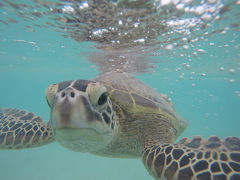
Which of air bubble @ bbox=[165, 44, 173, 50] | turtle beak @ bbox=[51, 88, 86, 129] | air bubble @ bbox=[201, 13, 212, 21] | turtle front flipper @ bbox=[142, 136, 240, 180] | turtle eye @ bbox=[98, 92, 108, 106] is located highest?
air bubble @ bbox=[165, 44, 173, 50]

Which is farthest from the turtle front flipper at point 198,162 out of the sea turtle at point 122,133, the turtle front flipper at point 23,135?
the turtle front flipper at point 23,135

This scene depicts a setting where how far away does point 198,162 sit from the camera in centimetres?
174

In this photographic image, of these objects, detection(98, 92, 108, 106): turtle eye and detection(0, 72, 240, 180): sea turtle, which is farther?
detection(98, 92, 108, 106): turtle eye

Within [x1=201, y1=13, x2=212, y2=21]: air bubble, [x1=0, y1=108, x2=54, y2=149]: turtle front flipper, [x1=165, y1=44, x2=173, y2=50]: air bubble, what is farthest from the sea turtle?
[x1=165, y1=44, x2=173, y2=50]: air bubble

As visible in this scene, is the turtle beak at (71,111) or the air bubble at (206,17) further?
the air bubble at (206,17)

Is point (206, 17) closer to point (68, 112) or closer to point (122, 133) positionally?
point (122, 133)

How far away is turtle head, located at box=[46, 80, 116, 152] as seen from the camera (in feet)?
4.61

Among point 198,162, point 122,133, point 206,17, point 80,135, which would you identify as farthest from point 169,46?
point 80,135

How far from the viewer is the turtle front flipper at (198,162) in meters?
1.60

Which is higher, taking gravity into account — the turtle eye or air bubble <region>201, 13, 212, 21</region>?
air bubble <region>201, 13, 212, 21</region>

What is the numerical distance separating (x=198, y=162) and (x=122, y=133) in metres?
1.25

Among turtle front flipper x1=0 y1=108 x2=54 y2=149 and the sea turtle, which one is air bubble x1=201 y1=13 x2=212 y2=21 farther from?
turtle front flipper x1=0 y1=108 x2=54 y2=149

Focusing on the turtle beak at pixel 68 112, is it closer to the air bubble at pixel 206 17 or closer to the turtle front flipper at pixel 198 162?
the turtle front flipper at pixel 198 162

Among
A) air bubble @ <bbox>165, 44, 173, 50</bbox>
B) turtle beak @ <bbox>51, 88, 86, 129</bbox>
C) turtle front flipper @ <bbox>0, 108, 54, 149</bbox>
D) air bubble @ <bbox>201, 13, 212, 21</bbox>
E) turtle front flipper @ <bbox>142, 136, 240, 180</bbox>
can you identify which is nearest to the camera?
turtle beak @ <bbox>51, 88, 86, 129</bbox>
